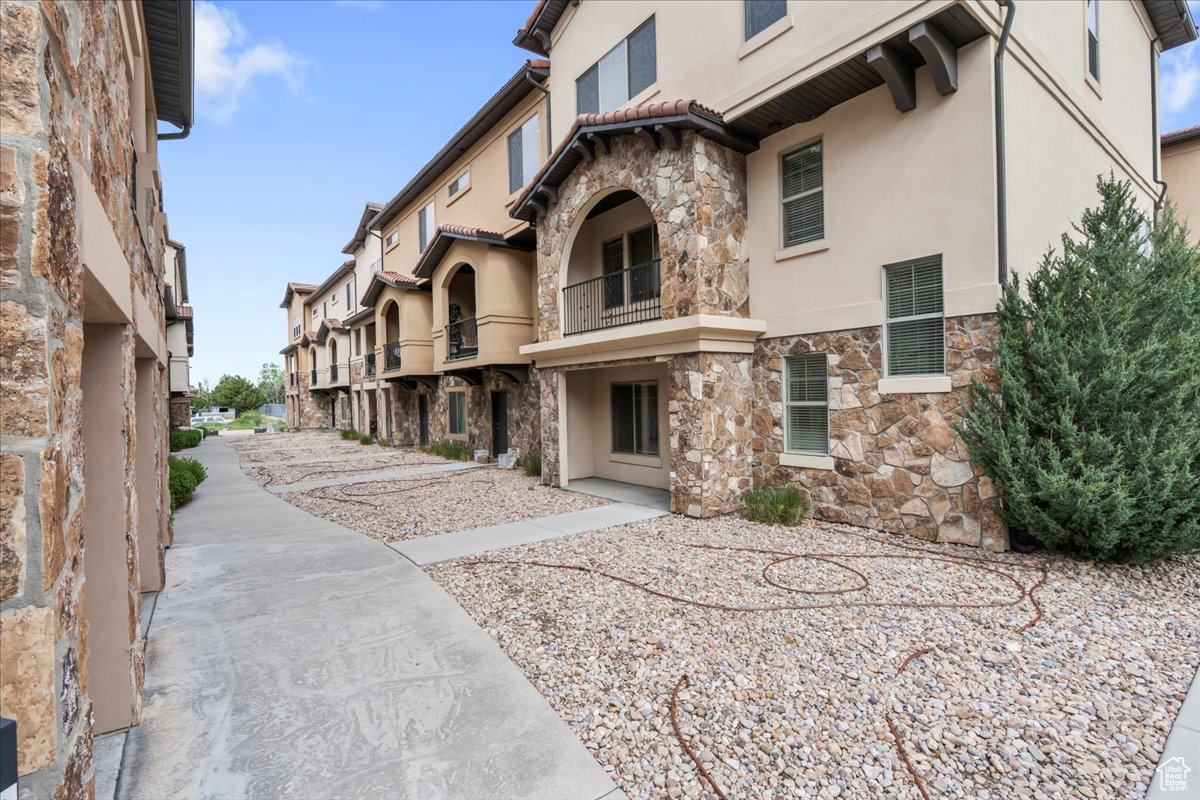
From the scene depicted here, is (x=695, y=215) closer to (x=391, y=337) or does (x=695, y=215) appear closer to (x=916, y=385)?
(x=916, y=385)

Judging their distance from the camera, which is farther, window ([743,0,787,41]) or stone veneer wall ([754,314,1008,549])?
window ([743,0,787,41])

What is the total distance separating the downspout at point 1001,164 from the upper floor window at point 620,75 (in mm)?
5692

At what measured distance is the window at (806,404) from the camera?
859 cm

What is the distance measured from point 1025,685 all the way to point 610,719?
2.94m

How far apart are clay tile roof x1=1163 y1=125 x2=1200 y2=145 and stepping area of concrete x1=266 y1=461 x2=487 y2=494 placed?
1915 centimetres

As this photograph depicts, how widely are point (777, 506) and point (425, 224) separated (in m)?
18.0

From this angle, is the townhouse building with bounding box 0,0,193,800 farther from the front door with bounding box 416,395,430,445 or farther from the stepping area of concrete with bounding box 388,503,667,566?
the front door with bounding box 416,395,430,445

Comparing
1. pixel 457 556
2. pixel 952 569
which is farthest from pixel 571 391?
pixel 952 569

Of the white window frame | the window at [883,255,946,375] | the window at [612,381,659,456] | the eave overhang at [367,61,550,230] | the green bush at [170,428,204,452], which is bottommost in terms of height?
the green bush at [170,428,204,452]

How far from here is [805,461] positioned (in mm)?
8656

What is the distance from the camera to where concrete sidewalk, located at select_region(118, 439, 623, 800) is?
2996 millimetres

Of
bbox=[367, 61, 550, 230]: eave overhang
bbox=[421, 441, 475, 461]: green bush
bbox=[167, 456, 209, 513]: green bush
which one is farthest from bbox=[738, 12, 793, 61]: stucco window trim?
bbox=[421, 441, 475, 461]: green bush

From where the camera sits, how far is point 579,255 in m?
13.0

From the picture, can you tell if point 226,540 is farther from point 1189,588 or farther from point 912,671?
point 1189,588
